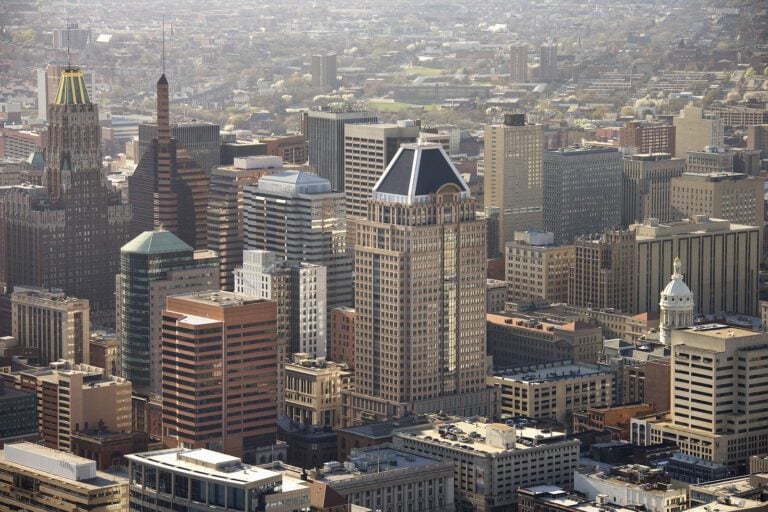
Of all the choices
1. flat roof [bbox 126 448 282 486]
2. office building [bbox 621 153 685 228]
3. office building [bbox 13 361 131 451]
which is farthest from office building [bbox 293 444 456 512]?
office building [bbox 621 153 685 228]

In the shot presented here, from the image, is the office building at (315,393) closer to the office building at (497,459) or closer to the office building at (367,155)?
the office building at (497,459)

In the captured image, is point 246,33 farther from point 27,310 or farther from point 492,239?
point 27,310

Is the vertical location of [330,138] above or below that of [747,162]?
above

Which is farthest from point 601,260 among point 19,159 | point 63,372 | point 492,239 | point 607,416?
point 19,159

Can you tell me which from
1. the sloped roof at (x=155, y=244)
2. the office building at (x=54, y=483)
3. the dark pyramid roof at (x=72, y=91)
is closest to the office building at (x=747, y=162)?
the dark pyramid roof at (x=72, y=91)

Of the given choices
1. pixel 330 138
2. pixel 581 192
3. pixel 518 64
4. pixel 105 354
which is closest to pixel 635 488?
pixel 105 354

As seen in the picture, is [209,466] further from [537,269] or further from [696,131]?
[696,131]
